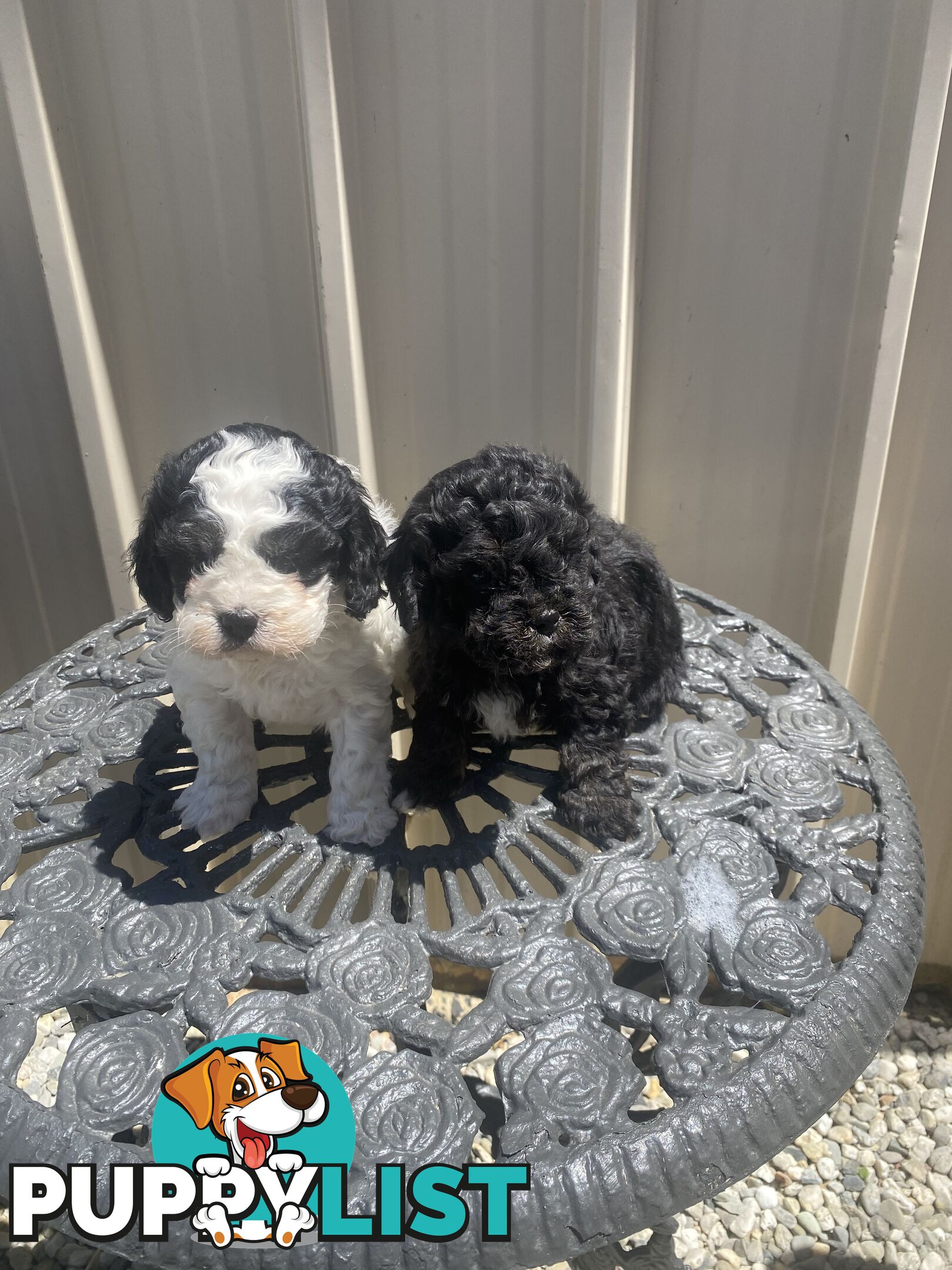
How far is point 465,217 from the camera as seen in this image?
8.99 feet

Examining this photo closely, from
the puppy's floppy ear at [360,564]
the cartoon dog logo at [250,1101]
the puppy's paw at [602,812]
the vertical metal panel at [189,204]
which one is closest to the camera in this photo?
the cartoon dog logo at [250,1101]

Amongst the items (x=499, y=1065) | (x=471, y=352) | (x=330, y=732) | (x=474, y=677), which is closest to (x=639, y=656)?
(x=474, y=677)

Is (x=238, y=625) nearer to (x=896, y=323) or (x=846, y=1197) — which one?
(x=896, y=323)

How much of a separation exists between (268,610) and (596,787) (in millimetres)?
916

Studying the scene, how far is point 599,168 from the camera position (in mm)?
2529

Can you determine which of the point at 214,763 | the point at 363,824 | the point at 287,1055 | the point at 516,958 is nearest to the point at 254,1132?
the point at 287,1055

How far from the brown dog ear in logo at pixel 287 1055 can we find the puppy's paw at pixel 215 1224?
0.20 m

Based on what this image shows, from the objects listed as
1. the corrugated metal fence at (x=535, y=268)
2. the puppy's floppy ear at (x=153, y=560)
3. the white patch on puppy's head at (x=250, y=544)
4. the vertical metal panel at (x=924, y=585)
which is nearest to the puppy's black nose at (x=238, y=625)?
the white patch on puppy's head at (x=250, y=544)

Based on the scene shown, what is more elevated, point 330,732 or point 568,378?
point 568,378

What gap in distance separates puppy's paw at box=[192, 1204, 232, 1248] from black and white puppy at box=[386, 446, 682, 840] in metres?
0.92

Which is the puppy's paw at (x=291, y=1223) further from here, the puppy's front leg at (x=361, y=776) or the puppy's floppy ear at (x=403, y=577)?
the puppy's floppy ear at (x=403, y=577)

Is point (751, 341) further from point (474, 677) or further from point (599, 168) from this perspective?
point (474, 677)

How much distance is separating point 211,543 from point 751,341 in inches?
85.8

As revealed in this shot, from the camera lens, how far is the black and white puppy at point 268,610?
5.07 feet
